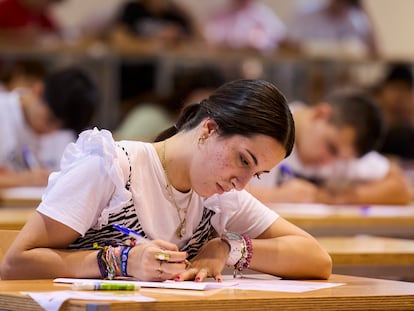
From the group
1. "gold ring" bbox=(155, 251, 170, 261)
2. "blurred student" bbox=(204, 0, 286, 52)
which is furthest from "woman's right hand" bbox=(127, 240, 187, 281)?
"blurred student" bbox=(204, 0, 286, 52)

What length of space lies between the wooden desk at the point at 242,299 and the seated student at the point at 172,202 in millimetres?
147

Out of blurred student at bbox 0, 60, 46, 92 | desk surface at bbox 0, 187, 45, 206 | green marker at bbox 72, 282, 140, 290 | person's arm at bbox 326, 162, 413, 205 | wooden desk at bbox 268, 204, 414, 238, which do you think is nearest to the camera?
green marker at bbox 72, 282, 140, 290

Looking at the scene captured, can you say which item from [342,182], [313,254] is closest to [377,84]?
[342,182]

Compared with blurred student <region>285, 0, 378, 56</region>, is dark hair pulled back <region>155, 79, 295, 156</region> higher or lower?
lower

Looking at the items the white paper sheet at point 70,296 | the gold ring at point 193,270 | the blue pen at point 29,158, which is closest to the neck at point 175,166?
the gold ring at point 193,270

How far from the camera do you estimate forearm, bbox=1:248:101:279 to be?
8.10 ft

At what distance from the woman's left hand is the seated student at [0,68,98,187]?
2.82 m

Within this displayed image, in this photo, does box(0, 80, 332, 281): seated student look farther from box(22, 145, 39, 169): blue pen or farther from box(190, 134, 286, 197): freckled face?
box(22, 145, 39, 169): blue pen

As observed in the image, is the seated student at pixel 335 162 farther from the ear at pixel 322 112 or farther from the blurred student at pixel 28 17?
the blurred student at pixel 28 17

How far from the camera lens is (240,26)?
9.87 meters

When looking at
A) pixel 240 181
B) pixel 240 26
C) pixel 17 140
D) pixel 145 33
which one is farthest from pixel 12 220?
pixel 240 26

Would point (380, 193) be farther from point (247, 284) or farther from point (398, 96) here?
point (398, 96)

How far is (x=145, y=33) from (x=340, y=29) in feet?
6.38

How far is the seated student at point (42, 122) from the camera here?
543cm
